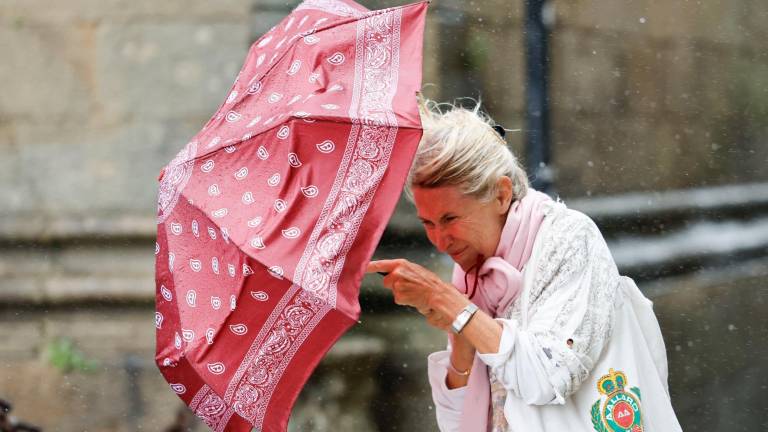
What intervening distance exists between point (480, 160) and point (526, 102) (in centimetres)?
174

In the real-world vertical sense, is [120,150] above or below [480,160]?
below

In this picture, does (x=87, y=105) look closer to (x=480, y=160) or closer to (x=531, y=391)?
(x=480, y=160)

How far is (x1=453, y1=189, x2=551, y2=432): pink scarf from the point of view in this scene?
2531 millimetres

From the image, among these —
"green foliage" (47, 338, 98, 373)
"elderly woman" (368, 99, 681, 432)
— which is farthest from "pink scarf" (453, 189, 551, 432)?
"green foliage" (47, 338, 98, 373)

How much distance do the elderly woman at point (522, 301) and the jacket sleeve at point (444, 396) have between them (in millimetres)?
85

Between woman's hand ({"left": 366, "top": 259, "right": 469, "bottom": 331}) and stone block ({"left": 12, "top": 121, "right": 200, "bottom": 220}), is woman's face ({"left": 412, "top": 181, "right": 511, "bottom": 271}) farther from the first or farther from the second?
stone block ({"left": 12, "top": 121, "right": 200, "bottom": 220})

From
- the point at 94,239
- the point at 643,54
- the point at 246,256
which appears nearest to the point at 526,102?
the point at 643,54

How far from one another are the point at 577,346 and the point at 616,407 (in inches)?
7.9

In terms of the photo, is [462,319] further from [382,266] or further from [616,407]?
[616,407]

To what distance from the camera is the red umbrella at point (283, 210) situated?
2268 mm

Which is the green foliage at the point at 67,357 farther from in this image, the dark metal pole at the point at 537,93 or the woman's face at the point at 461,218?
the woman's face at the point at 461,218

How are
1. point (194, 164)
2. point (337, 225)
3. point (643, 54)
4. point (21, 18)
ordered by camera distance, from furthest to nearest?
1. point (21, 18)
2. point (643, 54)
3. point (194, 164)
4. point (337, 225)

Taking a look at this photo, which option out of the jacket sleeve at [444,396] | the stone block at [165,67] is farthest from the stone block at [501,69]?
the jacket sleeve at [444,396]

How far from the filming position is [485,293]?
2.62m
